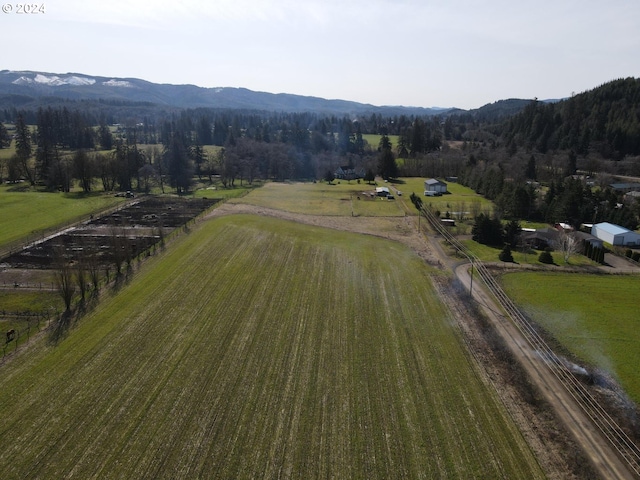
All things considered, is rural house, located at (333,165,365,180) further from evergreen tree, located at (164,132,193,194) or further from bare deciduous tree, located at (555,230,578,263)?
bare deciduous tree, located at (555,230,578,263)

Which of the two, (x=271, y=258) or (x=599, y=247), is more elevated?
(x=599, y=247)

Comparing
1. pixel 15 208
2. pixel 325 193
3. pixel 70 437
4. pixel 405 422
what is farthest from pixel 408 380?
pixel 15 208

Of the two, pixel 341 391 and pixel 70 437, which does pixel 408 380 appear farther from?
pixel 70 437

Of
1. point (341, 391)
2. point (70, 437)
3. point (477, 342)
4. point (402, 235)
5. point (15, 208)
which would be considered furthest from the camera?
point (15, 208)

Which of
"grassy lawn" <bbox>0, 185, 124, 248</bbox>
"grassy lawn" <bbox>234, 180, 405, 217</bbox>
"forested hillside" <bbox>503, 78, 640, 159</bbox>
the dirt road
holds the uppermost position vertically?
"forested hillside" <bbox>503, 78, 640, 159</bbox>

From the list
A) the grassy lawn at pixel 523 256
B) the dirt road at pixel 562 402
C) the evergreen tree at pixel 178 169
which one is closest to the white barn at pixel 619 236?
the grassy lawn at pixel 523 256

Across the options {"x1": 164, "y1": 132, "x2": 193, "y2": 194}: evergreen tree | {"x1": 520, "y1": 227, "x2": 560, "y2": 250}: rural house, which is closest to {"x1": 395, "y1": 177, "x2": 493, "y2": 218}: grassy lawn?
{"x1": 520, "y1": 227, "x2": 560, "y2": 250}: rural house

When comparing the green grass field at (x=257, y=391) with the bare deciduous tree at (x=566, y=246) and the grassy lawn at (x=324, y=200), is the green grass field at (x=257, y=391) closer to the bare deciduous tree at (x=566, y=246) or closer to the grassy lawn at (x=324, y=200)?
the bare deciduous tree at (x=566, y=246)
